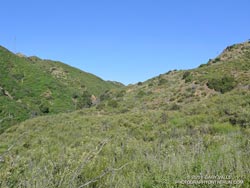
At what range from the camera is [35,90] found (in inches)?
2249

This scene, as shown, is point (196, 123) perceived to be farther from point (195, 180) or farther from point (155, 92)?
point (155, 92)

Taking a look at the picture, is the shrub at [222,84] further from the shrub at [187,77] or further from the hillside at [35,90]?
the hillside at [35,90]

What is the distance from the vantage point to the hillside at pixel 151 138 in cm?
450

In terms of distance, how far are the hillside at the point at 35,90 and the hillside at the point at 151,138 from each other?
1039 centimetres

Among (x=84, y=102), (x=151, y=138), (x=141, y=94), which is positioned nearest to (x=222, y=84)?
(x=141, y=94)

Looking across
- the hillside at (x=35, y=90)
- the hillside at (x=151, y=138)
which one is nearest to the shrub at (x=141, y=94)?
the hillside at (x=151, y=138)

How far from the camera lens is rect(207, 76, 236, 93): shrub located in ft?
107

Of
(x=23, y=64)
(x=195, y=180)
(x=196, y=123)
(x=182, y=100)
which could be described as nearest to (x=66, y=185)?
(x=195, y=180)

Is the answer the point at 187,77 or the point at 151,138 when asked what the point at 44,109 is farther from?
the point at 151,138

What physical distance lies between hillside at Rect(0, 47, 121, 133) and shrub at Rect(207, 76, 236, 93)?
2380 cm

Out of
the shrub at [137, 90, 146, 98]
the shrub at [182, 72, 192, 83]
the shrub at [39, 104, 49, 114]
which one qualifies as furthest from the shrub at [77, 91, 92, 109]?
the shrub at [182, 72, 192, 83]

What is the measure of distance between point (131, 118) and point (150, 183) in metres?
20.7

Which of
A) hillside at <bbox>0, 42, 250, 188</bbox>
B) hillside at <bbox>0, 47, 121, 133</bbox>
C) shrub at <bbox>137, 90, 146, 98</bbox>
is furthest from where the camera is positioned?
hillside at <bbox>0, 47, 121, 133</bbox>

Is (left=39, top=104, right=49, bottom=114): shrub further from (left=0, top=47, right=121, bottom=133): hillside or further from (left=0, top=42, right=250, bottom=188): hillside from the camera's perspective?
(left=0, top=42, right=250, bottom=188): hillside
